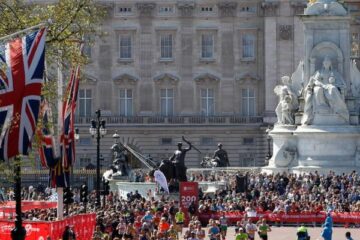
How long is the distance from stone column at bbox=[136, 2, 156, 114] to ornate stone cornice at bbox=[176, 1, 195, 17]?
178 cm

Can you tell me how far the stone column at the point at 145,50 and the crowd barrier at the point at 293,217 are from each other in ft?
140

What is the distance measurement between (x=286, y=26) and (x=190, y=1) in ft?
21.9

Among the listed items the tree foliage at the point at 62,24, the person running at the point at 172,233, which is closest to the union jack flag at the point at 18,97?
the tree foliage at the point at 62,24

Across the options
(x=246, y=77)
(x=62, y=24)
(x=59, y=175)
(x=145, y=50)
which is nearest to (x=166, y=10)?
(x=145, y=50)

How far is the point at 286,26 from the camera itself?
9762 cm

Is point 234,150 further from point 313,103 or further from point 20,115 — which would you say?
point 20,115

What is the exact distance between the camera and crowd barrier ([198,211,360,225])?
56.3 m

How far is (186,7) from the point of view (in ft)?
325

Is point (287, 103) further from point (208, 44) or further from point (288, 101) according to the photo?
point (208, 44)

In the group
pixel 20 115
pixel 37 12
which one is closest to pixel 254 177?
pixel 37 12

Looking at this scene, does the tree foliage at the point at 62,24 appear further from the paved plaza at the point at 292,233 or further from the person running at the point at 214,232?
the paved plaza at the point at 292,233

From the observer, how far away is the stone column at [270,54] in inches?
3844

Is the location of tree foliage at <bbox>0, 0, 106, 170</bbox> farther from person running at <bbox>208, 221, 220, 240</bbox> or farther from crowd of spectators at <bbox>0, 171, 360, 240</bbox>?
person running at <bbox>208, 221, 220, 240</bbox>

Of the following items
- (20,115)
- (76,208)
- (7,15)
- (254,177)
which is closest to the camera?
(20,115)
